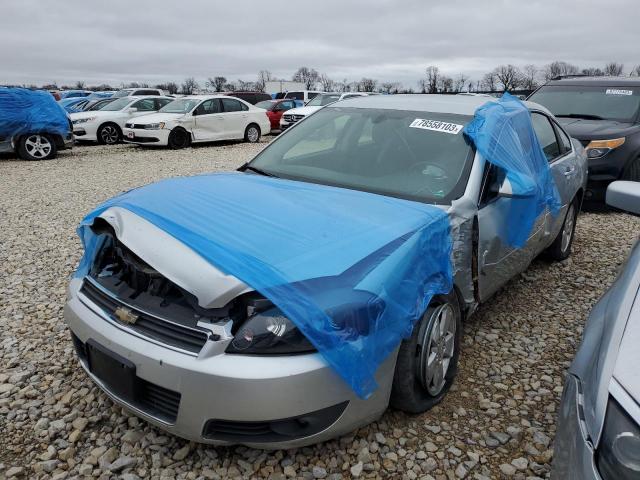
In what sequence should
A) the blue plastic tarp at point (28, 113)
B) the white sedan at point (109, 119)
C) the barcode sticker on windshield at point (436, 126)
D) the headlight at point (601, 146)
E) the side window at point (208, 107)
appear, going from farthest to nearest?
1. the white sedan at point (109, 119)
2. the side window at point (208, 107)
3. the blue plastic tarp at point (28, 113)
4. the headlight at point (601, 146)
5. the barcode sticker on windshield at point (436, 126)

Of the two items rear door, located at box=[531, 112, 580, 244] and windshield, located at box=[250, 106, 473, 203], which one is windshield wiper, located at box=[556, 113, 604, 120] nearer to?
rear door, located at box=[531, 112, 580, 244]

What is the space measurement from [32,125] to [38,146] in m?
0.60

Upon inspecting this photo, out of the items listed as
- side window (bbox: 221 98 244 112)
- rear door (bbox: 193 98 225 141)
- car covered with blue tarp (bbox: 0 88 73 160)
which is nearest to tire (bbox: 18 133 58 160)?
car covered with blue tarp (bbox: 0 88 73 160)

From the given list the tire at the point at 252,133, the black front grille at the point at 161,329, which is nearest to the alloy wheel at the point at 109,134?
the tire at the point at 252,133

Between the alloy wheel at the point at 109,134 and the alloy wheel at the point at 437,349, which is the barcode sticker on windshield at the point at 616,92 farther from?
the alloy wheel at the point at 109,134

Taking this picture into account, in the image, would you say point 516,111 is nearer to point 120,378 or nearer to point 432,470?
point 432,470

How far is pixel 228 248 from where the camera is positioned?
1999 mm

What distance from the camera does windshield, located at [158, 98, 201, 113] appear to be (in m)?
14.0

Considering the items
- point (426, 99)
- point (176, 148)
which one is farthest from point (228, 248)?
point (176, 148)

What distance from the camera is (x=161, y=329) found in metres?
2.00

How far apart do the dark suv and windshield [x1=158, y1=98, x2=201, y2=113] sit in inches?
375

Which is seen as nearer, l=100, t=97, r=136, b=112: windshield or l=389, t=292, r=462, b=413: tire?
l=389, t=292, r=462, b=413: tire

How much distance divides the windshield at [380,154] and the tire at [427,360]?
23.9 inches

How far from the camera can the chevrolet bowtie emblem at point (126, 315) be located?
207cm
